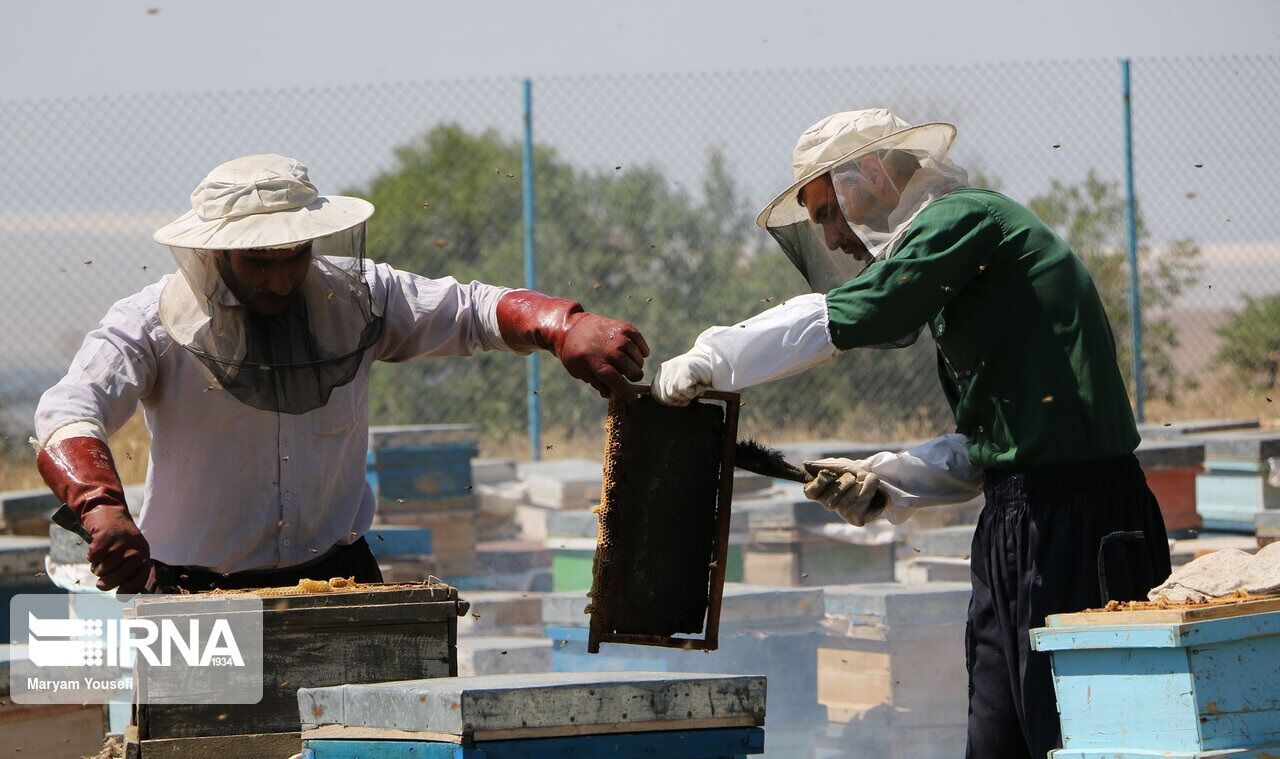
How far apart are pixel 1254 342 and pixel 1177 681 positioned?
346 inches

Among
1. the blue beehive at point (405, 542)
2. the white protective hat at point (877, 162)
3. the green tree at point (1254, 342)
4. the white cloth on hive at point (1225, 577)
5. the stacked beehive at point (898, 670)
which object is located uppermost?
the green tree at point (1254, 342)

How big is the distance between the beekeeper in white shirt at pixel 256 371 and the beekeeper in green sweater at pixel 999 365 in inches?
21.3

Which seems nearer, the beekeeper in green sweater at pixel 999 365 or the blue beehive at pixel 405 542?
→ the beekeeper in green sweater at pixel 999 365

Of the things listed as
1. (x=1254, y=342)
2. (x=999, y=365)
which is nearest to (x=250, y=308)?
(x=999, y=365)

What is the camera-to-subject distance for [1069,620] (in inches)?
101

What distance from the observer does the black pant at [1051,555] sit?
9.43ft

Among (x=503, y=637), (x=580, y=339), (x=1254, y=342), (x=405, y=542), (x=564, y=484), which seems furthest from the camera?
(x=1254, y=342)

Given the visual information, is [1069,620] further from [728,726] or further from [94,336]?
[94,336]

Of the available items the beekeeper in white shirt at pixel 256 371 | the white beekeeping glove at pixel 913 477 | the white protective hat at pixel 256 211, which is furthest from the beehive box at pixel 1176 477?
the white protective hat at pixel 256 211

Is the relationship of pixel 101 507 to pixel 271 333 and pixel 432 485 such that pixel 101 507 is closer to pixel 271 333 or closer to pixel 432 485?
pixel 271 333

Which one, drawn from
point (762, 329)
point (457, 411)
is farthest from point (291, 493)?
point (457, 411)

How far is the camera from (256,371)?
11.0 ft

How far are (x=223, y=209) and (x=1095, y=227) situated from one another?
805cm

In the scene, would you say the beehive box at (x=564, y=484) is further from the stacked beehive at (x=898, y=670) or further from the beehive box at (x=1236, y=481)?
the beehive box at (x=1236, y=481)
